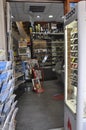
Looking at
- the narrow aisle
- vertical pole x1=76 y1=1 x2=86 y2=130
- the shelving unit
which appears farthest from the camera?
the shelving unit

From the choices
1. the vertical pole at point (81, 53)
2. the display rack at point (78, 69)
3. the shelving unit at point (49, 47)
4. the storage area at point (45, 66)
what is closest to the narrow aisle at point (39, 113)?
the storage area at point (45, 66)

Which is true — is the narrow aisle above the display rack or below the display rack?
below

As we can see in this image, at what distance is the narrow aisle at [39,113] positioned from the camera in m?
3.97

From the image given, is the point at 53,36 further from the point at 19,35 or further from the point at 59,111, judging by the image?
the point at 59,111

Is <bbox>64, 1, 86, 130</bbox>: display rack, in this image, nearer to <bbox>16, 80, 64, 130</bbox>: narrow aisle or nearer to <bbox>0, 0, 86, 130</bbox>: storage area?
<bbox>0, 0, 86, 130</bbox>: storage area

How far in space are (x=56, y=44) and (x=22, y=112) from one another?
7.24m

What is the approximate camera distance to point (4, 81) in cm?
207

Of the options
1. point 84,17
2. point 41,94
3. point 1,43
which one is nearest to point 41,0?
point 1,43

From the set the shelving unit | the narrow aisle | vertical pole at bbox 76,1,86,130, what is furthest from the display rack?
Answer: the shelving unit

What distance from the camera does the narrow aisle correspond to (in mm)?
3971

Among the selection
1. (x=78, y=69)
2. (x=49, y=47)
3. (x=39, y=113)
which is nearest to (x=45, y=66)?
(x=49, y=47)

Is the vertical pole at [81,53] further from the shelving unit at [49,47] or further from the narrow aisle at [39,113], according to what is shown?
the shelving unit at [49,47]

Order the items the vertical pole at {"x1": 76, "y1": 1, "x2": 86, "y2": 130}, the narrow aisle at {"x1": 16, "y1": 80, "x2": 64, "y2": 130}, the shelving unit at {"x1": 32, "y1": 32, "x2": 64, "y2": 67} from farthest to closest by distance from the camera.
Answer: the shelving unit at {"x1": 32, "y1": 32, "x2": 64, "y2": 67}
the narrow aisle at {"x1": 16, "y1": 80, "x2": 64, "y2": 130}
the vertical pole at {"x1": 76, "y1": 1, "x2": 86, "y2": 130}

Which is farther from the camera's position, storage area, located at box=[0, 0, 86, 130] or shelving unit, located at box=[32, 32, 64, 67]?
shelving unit, located at box=[32, 32, 64, 67]
